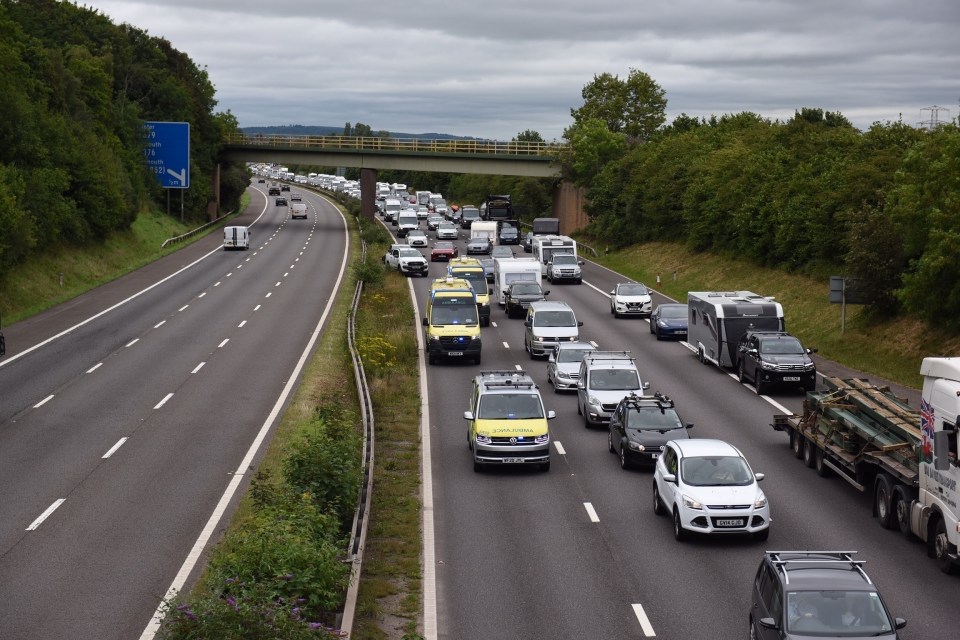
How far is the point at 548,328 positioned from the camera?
41.5m

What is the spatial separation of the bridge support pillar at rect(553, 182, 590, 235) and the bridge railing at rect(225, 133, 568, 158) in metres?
3.98

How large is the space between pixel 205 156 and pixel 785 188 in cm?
5834

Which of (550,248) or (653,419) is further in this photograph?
(550,248)

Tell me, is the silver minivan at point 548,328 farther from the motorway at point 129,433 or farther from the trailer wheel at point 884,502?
the trailer wheel at point 884,502

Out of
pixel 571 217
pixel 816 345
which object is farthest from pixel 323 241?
pixel 816 345

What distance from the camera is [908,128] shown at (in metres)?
56.1

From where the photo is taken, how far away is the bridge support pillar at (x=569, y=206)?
10288 centimetres

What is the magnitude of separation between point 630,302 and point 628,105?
2985 inches

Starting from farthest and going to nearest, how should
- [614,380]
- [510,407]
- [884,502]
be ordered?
[614,380]
[510,407]
[884,502]

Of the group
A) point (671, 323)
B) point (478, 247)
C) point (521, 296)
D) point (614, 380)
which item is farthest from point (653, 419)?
point (478, 247)

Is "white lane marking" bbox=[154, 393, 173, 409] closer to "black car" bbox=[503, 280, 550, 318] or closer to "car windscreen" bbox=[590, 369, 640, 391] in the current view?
"car windscreen" bbox=[590, 369, 640, 391]

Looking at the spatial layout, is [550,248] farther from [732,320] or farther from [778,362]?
[778,362]

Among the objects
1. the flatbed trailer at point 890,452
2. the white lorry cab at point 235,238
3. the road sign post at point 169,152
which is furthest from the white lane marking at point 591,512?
the white lorry cab at point 235,238

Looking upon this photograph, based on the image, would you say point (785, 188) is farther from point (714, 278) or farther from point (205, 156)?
point (205, 156)
